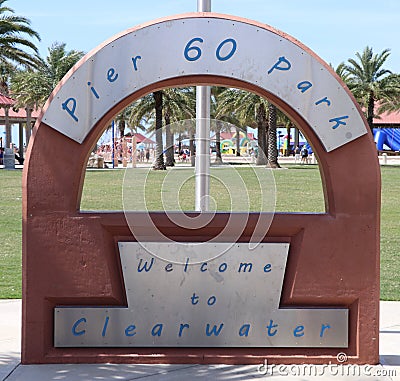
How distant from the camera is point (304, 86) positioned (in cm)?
509

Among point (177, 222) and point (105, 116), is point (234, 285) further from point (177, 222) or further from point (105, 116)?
point (105, 116)

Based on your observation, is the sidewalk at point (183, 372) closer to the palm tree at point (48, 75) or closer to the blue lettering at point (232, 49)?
the blue lettering at point (232, 49)

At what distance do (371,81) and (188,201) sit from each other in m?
35.8

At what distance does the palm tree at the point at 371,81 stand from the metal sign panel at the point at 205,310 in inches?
1882

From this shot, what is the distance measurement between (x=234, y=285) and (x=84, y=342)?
1.12m

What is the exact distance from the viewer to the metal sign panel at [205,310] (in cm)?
520

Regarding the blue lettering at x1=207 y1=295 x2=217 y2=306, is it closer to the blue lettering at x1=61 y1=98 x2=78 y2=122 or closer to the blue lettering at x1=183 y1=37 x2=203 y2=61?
the blue lettering at x1=61 y1=98 x2=78 y2=122

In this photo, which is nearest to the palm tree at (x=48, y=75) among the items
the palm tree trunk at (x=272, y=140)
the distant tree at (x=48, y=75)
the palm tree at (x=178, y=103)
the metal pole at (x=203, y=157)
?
the distant tree at (x=48, y=75)

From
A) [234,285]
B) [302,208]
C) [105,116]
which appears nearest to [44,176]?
[105,116]

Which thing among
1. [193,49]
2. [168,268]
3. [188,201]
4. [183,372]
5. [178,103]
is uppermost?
[178,103]

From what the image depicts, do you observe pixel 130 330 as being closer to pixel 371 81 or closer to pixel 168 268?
pixel 168 268

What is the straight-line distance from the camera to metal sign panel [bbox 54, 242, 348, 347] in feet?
17.1

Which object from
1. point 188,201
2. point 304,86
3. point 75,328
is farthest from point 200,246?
point 188,201

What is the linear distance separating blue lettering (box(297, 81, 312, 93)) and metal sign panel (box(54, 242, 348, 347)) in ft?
3.59
